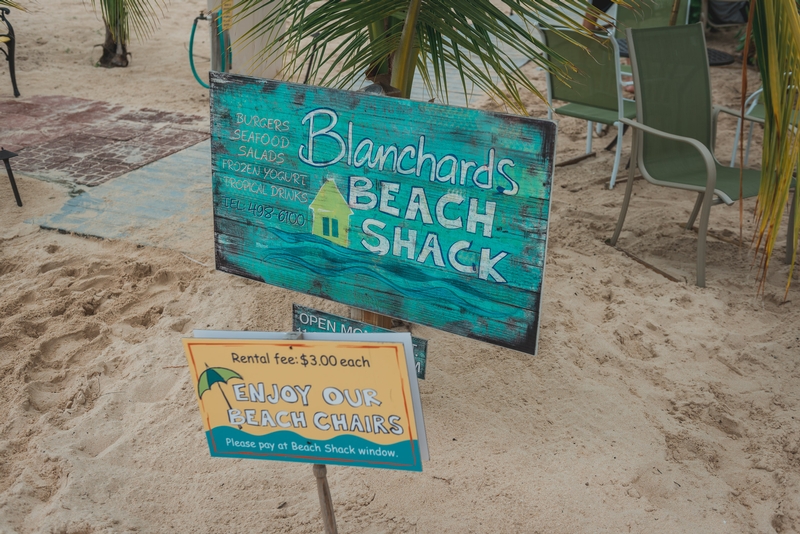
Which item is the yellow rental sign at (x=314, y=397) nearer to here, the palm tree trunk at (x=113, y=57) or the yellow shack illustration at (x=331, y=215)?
the yellow shack illustration at (x=331, y=215)

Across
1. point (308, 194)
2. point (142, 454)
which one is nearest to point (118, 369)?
point (142, 454)

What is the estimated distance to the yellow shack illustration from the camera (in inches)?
72.7

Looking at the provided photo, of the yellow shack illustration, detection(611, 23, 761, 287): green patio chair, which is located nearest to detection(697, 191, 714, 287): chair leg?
detection(611, 23, 761, 287): green patio chair

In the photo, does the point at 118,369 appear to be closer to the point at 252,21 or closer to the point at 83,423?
the point at 83,423

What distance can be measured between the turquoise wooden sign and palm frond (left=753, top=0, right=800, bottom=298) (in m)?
0.89

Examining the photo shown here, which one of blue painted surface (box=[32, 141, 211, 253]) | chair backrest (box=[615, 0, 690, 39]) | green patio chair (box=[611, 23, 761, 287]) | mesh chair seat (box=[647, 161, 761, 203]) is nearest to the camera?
mesh chair seat (box=[647, 161, 761, 203])

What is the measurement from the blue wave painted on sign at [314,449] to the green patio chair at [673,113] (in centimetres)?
231

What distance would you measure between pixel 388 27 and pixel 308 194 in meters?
0.64

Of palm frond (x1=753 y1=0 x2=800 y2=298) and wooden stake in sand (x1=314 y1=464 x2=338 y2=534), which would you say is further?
wooden stake in sand (x1=314 y1=464 x2=338 y2=534)

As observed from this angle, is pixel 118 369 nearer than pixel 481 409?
No

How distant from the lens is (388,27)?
7.05ft

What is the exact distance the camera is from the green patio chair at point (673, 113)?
11.3 feet

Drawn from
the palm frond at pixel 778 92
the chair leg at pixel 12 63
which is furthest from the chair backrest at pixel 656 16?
the chair leg at pixel 12 63

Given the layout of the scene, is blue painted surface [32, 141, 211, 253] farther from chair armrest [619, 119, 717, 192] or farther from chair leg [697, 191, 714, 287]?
chair leg [697, 191, 714, 287]
